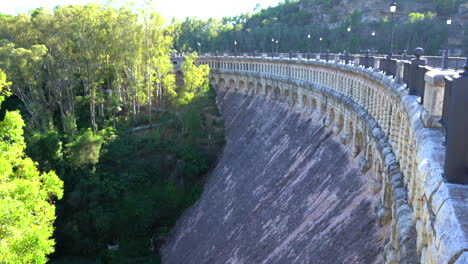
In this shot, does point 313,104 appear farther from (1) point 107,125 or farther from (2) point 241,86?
(2) point 241,86

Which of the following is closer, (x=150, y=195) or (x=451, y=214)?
(x=451, y=214)

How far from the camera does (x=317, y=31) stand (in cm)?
7781

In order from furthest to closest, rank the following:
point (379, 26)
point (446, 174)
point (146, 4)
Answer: point (379, 26), point (146, 4), point (446, 174)

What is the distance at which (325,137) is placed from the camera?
28.3 meters

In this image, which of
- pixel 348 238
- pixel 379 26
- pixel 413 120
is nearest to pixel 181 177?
pixel 348 238

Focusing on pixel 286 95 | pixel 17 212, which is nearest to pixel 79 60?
pixel 286 95

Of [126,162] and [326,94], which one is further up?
[326,94]

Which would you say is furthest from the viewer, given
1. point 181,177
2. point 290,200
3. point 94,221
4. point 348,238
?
point 181,177

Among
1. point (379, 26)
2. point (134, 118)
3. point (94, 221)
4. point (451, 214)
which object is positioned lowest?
point (94, 221)

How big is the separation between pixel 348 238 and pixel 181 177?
2247 centimetres

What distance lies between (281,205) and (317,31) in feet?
193

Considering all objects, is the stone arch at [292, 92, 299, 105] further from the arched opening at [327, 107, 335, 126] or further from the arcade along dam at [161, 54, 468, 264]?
the arched opening at [327, 107, 335, 126]

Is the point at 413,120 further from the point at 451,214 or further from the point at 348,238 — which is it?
the point at 348,238

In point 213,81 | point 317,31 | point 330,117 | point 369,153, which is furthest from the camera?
point 317,31
